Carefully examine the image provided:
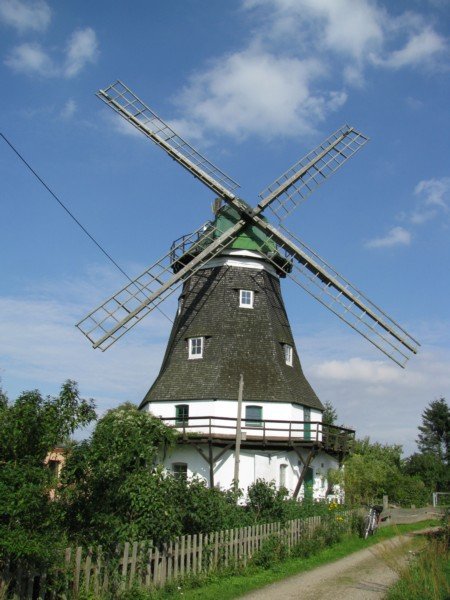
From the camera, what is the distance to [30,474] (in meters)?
8.09

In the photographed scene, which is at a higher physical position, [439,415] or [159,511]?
[439,415]

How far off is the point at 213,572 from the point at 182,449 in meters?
10.1

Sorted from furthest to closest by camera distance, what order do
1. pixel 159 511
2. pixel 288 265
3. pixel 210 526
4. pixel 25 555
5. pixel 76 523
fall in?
pixel 288 265, pixel 210 526, pixel 159 511, pixel 76 523, pixel 25 555

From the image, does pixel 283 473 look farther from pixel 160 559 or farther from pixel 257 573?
pixel 160 559

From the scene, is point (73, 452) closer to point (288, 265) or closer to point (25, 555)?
point (25, 555)

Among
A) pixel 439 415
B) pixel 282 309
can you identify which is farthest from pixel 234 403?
pixel 439 415

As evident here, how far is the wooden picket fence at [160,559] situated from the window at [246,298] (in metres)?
10.4

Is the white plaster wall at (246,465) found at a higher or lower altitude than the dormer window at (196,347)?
lower

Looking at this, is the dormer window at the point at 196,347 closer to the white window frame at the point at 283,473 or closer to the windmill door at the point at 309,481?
the white window frame at the point at 283,473

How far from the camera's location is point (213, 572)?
41.4 feet

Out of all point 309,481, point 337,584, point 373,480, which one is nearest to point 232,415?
point 309,481

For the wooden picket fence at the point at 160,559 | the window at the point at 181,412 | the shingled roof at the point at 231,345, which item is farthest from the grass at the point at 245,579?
the window at the point at 181,412

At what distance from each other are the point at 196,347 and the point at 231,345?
1432 millimetres

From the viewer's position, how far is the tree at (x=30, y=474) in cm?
784
